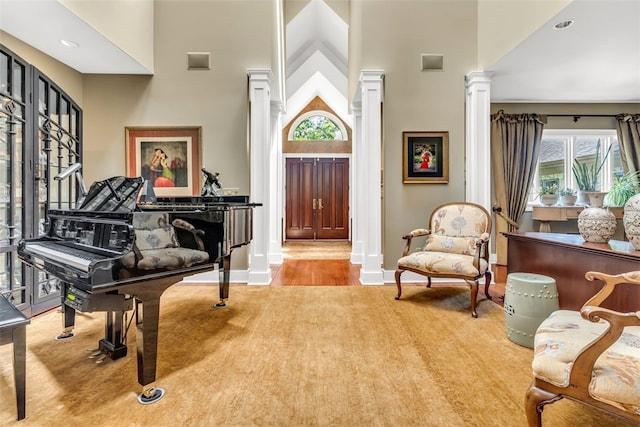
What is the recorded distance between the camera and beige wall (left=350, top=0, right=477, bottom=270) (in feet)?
12.7

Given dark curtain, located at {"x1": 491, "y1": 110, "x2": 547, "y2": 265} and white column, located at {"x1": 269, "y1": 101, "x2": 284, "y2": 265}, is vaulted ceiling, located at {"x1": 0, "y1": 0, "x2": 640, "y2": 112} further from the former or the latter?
white column, located at {"x1": 269, "y1": 101, "x2": 284, "y2": 265}

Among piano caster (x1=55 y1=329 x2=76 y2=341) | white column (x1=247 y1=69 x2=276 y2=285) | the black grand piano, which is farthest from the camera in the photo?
white column (x1=247 y1=69 x2=276 y2=285)

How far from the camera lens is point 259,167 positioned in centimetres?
377

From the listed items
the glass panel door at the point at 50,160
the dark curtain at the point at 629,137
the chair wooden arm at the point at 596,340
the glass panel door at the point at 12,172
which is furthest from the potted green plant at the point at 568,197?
the glass panel door at the point at 12,172

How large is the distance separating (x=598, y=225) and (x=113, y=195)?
327 cm

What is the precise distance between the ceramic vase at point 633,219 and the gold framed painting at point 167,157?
13.0 feet

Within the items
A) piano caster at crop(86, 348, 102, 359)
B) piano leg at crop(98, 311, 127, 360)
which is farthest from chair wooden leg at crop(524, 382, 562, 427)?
piano caster at crop(86, 348, 102, 359)

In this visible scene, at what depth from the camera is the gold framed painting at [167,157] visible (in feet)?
12.7

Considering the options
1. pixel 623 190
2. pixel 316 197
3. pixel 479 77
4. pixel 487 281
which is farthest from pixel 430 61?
pixel 316 197

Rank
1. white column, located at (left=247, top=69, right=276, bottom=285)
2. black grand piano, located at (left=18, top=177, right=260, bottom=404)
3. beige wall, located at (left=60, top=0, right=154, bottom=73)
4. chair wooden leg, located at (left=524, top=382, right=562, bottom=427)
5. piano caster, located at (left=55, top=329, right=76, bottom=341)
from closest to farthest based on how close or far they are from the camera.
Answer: chair wooden leg, located at (left=524, top=382, right=562, bottom=427), black grand piano, located at (left=18, top=177, right=260, bottom=404), piano caster, located at (left=55, top=329, right=76, bottom=341), beige wall, located at (left=60, top=0, right=154, bottom=73), white column, located at (left=247, top=69, right=276, bottom=285)

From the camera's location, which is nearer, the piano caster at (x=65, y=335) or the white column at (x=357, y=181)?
the piano caster at (x=65, y=335)

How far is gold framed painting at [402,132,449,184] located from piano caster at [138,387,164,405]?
3.26m

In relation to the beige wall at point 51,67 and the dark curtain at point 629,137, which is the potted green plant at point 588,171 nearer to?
the dark curtain at point 629,137

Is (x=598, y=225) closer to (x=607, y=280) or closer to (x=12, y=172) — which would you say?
(x=607, y=280)
